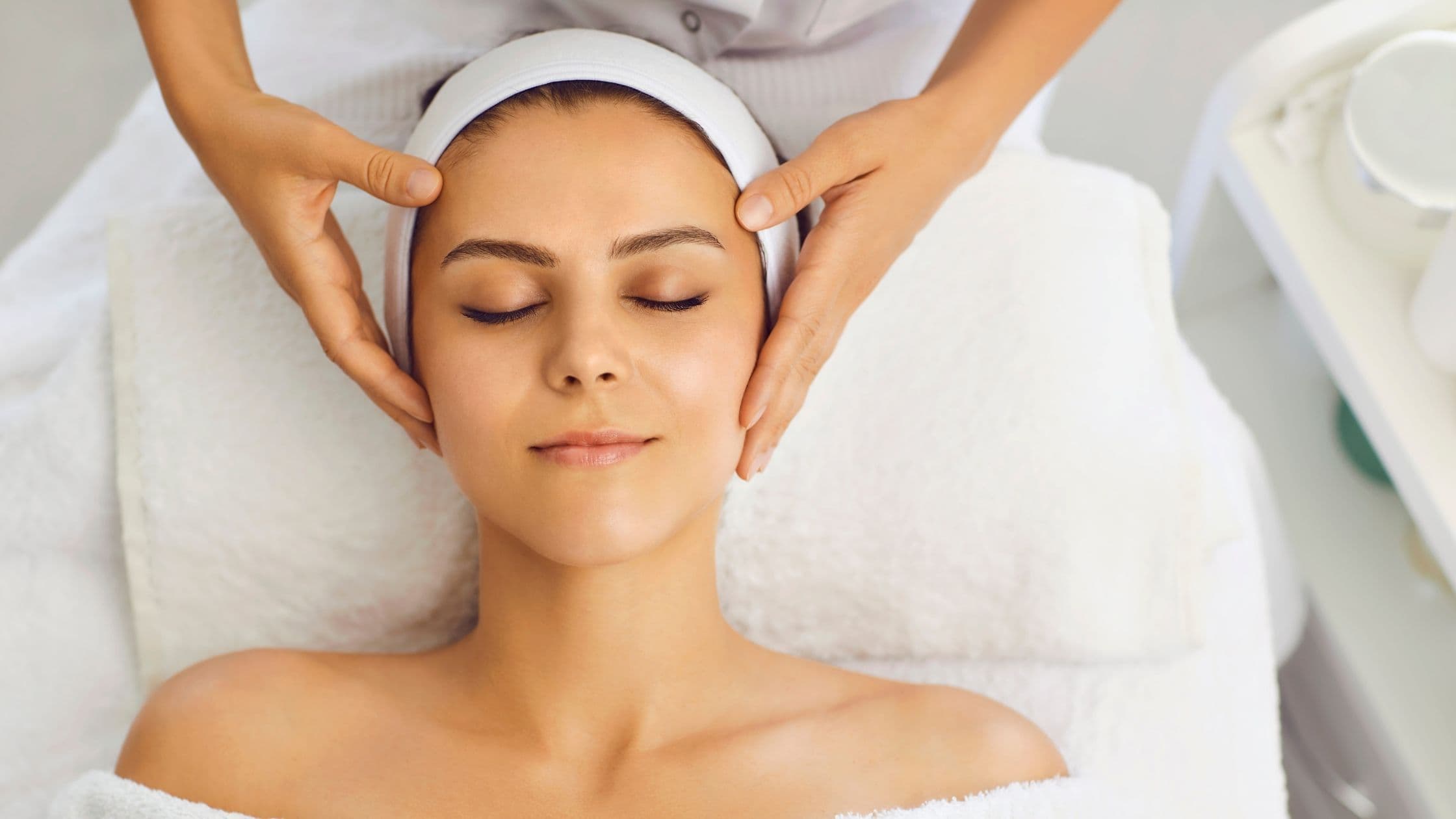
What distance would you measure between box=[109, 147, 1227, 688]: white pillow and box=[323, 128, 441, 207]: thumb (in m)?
0.30

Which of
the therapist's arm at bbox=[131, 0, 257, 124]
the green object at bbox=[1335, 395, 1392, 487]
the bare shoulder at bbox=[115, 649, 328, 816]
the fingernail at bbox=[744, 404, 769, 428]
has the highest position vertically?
the therapist's arm at bbox=[131, 0, 257, 124]

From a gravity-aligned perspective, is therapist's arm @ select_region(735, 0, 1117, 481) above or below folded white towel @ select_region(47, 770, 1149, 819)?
above

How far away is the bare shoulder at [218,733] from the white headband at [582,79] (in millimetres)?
332

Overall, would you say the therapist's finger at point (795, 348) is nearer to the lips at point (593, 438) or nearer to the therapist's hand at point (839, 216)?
the therapist's hand at point (839, 216)

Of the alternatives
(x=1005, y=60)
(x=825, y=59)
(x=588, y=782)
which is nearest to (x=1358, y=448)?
(x=1005, y=60)

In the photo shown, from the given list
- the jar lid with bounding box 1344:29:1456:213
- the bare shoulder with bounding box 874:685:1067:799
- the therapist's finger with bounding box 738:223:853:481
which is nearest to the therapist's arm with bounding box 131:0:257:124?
the therapist's finger with bounding box 738:223:853:481

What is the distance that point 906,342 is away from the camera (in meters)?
1.32

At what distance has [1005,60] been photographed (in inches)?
48.0

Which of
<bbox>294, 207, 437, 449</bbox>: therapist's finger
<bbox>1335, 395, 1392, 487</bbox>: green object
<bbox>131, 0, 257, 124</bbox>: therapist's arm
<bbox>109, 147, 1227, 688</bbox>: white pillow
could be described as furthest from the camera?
<bbox>1335, 395, 1392, 487</bbox>: green object

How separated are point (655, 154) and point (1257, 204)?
2.63 feet

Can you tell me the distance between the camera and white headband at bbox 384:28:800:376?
1.05 m

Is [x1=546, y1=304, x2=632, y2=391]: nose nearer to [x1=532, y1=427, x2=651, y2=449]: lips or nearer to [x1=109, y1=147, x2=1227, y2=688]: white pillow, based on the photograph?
[x1=532, y1=427, x2=651, y2=449]: lips

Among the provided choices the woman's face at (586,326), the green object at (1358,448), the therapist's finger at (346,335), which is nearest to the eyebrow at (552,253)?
the woman's face at (586,326)

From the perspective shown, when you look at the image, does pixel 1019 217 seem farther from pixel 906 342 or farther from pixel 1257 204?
pixel 1257 204
